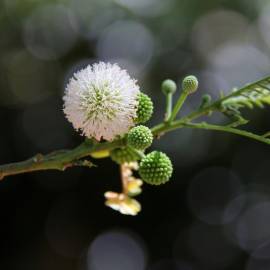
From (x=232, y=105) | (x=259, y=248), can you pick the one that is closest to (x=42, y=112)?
(x=259, y=248)

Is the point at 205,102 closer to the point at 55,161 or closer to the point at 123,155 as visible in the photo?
the point at 123,155

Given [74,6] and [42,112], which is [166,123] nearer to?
[42,112]

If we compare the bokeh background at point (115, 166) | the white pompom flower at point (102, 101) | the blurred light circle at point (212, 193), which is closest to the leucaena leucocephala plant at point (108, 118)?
the white pompom flower at point (102, 101)

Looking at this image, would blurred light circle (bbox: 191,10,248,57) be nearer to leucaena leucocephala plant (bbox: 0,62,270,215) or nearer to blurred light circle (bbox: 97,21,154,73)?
blurred light circle (bbox: 97,21,154,73)

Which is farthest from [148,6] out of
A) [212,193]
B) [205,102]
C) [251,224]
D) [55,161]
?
[55,161]

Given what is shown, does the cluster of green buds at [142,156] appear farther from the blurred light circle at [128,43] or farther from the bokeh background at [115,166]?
the blurred light circle at [128,43]
